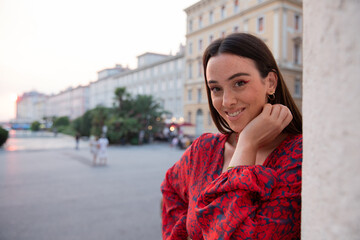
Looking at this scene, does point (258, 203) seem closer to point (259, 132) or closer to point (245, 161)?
point (245, 161)

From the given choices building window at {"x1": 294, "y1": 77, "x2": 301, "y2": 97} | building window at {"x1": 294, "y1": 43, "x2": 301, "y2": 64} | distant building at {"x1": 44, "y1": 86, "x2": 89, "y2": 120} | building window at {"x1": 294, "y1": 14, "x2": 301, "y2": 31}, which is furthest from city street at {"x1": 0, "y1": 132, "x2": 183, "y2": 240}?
distant building at {"x1": 44, "y1": 86, "x2": 89, "y2": 120}

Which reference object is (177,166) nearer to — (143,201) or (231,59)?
(231,59)

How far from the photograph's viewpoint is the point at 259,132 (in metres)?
1.13

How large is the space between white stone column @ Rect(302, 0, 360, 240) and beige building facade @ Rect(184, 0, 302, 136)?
67.1ft

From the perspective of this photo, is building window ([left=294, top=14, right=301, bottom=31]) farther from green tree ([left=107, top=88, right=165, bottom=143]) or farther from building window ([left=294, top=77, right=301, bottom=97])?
green tree ([left=107, top=88, right=165, bottom=143])

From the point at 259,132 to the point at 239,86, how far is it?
21 centimetres

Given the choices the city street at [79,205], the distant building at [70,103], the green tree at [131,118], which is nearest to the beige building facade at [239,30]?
the green tree at [131,118]

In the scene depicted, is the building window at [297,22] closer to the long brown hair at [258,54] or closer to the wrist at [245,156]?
the long brown hair at [258,54]

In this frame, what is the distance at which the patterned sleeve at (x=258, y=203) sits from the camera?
3.01 feet

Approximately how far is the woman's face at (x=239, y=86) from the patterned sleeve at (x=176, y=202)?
18.9 inches

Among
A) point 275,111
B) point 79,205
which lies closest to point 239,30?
point 79,205

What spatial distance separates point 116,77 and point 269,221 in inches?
2322

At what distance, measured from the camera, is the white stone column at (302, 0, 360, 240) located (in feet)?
1.57

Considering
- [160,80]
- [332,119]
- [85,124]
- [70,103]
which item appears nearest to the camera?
[332,119]
